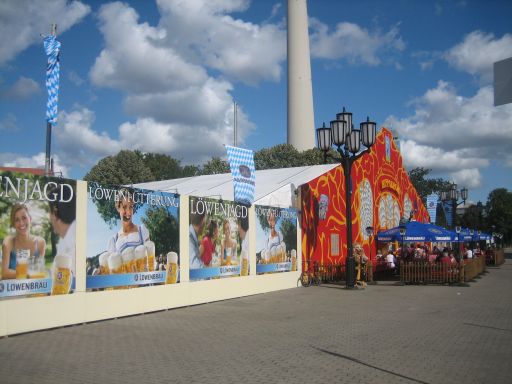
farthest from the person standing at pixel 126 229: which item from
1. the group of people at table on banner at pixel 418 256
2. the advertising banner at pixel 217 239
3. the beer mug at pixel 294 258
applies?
the group of people at table on banner at pixel 418 256

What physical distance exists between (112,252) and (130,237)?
70 centimetres

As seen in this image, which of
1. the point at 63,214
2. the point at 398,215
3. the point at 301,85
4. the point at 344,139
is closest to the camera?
the point at 63,214

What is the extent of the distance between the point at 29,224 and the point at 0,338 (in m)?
2.21

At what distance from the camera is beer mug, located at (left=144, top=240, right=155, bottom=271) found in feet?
45.7

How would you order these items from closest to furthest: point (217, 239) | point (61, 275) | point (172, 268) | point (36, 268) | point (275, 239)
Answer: point (36, 268)
point (61, 275)
point (172, 268)
point (217, 239)
point (275, 239)

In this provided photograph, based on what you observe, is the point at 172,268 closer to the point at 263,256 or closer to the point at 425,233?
the point at 263,256

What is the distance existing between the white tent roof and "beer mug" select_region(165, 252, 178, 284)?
23.6ft

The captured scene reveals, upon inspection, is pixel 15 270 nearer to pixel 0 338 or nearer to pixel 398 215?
pixel 0 338

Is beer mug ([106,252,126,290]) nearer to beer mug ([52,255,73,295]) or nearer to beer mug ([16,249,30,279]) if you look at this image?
beer mug ([52,255,73,295])

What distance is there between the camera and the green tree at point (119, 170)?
5194 cm

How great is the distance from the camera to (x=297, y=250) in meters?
21.9

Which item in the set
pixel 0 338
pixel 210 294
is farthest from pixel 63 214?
pixel 210 294

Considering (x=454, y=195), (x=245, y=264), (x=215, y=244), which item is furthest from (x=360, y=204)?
(x=215, y=244)

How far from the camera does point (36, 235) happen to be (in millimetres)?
10992
